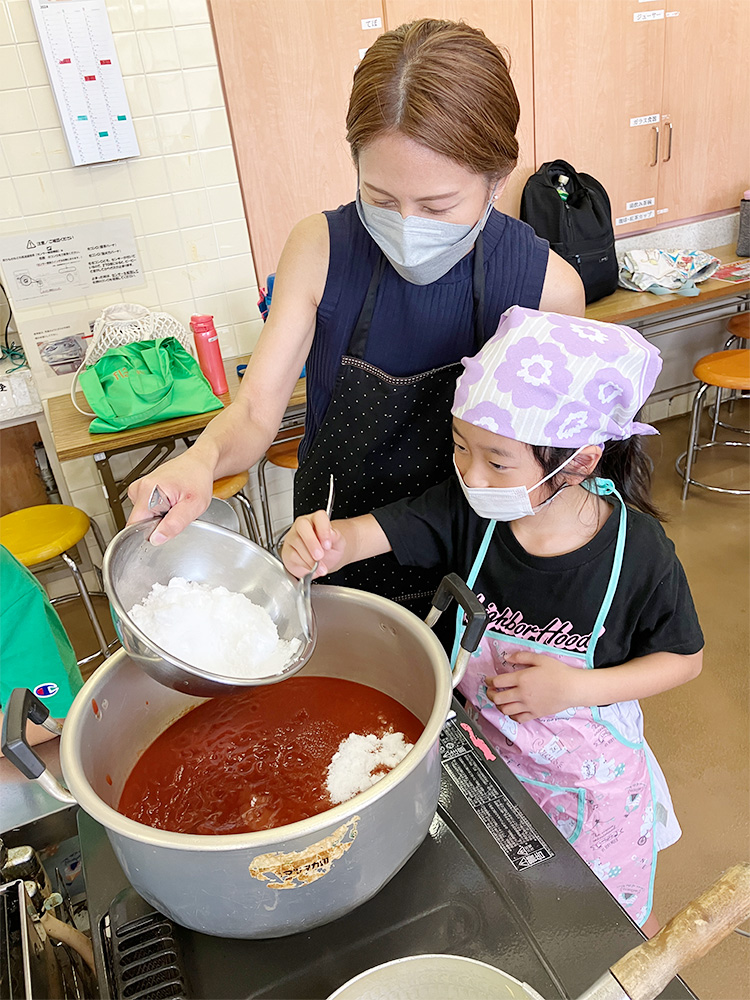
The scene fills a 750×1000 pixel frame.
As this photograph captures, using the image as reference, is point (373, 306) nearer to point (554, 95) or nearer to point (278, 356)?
point (278, 356)

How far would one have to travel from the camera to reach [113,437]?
231 cm

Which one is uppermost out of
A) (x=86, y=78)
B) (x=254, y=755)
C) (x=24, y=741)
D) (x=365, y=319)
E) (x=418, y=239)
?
(x=86, y=78)

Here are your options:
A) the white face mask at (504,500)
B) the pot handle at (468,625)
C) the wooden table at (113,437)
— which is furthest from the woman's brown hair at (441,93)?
the wooden table at (113,437)

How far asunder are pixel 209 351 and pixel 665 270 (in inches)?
79.2

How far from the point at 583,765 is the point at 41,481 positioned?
8.75 feet

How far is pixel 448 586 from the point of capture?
0.81 m

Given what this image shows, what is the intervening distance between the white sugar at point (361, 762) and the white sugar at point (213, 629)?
123 mm

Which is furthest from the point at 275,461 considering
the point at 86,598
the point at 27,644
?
the point at 27,644

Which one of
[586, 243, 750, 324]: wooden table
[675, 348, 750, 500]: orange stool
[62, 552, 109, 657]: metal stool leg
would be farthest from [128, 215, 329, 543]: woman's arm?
[675, 348, 750, 500]: orange stool

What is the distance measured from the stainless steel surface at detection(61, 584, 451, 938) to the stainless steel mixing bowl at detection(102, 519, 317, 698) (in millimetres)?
95

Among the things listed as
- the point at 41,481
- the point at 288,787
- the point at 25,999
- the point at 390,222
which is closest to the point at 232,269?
the point at 41,481

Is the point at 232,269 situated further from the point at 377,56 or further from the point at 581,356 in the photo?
the point at 581,356

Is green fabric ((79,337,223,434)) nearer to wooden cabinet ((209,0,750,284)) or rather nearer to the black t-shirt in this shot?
wooden cabinet ((209,0,750,284))

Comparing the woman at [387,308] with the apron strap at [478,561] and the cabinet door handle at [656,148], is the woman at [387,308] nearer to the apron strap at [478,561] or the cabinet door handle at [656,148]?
the apron strap at [478,561]
